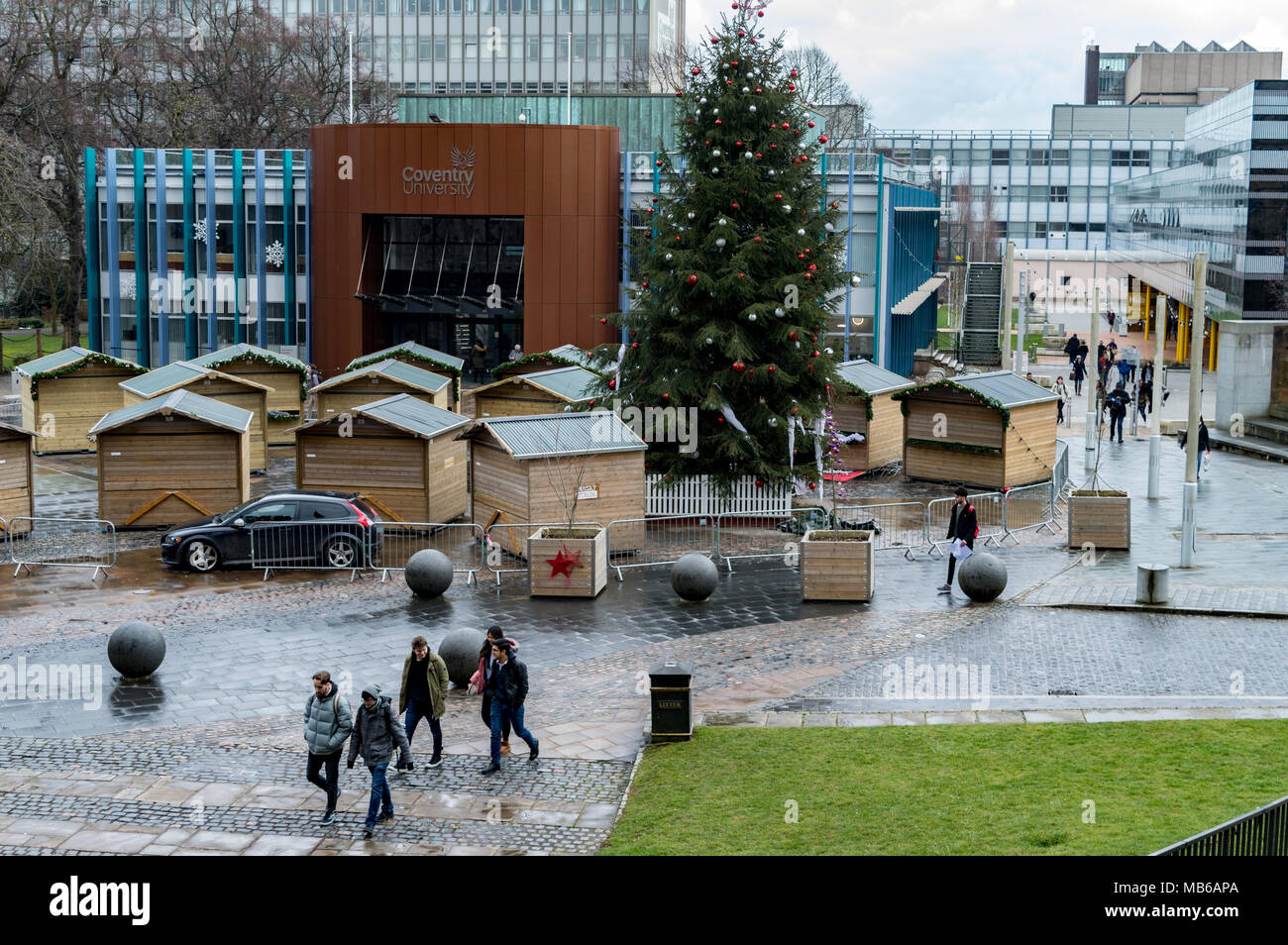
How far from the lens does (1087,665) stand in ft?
56.6

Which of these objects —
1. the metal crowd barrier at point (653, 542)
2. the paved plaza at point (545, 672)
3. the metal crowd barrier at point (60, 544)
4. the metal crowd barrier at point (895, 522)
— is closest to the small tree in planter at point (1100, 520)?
the paved plaza at point (545, 672)

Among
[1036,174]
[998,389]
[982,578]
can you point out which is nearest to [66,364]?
[998,389]

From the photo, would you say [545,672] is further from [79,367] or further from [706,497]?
[79,367]

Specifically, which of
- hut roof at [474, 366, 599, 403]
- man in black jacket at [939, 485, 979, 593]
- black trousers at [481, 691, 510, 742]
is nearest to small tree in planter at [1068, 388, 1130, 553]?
man in black jacket at [939, 485, 979, 593]

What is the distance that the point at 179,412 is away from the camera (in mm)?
27219

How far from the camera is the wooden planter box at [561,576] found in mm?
22062

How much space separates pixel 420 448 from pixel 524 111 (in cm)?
3882

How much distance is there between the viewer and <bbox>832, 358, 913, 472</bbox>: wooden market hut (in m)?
34.3

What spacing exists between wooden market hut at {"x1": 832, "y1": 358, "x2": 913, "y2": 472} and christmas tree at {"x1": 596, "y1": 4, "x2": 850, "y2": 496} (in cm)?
474

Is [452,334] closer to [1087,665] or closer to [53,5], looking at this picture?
[53,5]

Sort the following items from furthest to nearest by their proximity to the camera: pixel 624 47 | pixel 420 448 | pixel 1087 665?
pixel 624 47, pixel 420 448, pixel 1087 665

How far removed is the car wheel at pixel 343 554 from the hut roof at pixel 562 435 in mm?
3063

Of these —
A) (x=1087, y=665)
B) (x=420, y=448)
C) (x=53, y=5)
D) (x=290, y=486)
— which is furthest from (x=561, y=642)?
(x=53, y=5)

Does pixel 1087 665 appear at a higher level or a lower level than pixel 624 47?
lower
